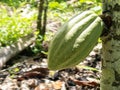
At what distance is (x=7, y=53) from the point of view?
3.88 metres

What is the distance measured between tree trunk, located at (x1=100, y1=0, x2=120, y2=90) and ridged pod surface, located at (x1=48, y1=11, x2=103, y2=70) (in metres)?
0.06

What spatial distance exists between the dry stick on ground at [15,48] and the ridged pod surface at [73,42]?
7.77ft

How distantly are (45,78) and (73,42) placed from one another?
75.6 inches

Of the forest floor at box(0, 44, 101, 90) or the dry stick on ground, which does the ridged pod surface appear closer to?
the forest floor at box(0, 44, 101, 90)

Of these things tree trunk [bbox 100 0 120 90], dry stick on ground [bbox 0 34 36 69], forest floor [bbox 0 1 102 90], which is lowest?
forest floor [bbox 0 1 102 90]

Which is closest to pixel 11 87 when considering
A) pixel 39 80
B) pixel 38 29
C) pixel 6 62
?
pixel 39 80

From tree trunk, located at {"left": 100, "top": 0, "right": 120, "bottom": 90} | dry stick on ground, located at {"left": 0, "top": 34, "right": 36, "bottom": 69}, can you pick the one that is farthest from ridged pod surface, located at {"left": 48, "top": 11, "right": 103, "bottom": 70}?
dry stick on ground, located at {"left": 0, "top": 34, "right": 36, "bottom": 69}

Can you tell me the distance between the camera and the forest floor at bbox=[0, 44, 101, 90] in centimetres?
303

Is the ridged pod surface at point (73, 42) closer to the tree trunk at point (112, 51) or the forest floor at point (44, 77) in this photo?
the tree trunk at point (112, 51)

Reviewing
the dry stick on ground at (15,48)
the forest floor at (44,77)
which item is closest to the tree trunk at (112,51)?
the forest floor at (44,77)

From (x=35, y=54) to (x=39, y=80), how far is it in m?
1.06

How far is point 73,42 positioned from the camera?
4.42 feet

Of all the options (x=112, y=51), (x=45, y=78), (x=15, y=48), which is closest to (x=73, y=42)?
(x=112, y=51)

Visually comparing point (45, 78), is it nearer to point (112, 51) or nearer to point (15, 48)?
point (15, 48)
